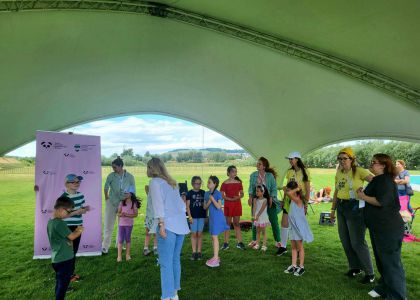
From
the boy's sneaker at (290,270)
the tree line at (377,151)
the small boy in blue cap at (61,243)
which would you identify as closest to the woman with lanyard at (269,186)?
the boy's sneaker at (290,270)

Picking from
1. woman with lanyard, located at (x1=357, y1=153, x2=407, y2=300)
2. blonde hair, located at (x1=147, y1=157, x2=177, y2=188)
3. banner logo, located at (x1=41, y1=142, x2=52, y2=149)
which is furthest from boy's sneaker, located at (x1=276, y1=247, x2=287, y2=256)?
banner logo, located at (x1=41, y1=142, x2=52, y2=149)

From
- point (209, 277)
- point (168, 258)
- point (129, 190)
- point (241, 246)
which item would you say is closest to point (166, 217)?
point (168, 258)

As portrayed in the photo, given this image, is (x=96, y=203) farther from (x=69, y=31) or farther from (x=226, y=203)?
(x=69, y=31)

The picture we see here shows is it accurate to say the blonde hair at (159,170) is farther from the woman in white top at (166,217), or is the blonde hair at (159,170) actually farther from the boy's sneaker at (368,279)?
the boy's sneaker at (368,279)

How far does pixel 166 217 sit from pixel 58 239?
3.08 ft

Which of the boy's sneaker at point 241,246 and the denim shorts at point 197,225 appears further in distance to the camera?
the boy's sneaker at point 241,246

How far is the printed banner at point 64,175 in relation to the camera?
4.17 meters

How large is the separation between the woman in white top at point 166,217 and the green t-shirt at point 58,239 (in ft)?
2.57

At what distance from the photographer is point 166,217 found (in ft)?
8.91

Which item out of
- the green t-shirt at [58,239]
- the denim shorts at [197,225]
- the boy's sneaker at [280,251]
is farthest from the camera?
the boy's sneaker at [280,251]

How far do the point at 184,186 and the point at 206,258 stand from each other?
1.47 metres

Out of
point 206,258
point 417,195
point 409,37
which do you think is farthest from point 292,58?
point 417,195

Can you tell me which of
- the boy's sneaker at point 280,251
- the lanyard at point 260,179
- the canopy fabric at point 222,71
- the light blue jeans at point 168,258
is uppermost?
the canopy fabric at point 222,71

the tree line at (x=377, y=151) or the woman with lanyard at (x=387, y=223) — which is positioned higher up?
the tree line at (x=377, y=151)
